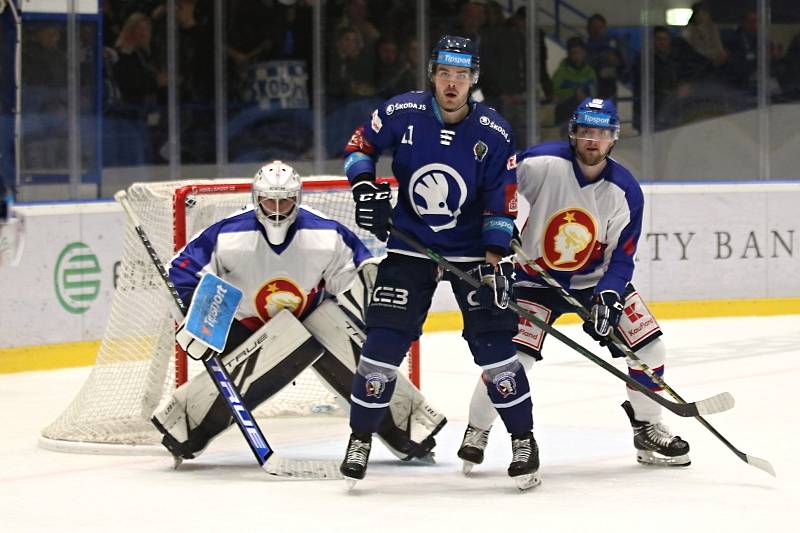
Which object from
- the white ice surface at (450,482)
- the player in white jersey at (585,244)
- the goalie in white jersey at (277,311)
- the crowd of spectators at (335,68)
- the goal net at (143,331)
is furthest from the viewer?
Answer: the crowd of spectators at (335,68)

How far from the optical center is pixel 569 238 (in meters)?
4.33

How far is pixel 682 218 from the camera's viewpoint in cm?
830

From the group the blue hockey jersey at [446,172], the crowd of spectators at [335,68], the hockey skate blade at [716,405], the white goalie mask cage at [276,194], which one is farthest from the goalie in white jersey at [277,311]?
the crowd of spectators at [335,68]

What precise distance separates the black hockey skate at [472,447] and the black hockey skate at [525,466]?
219mm

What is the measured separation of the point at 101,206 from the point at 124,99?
1.03 meters

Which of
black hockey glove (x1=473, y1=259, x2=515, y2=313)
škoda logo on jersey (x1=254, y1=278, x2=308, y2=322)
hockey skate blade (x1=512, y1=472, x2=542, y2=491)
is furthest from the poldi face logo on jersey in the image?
hockey skate blade (x1=512, y1=472, x2=542, y2=491)

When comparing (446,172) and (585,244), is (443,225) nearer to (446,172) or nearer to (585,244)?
(446,172)

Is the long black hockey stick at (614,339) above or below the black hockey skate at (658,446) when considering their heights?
above

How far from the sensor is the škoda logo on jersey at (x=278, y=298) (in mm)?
4469

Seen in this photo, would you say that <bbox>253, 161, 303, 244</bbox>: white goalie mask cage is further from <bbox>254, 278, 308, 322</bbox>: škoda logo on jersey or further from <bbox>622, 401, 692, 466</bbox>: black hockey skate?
<bbox>622, 401, 692, 466</bbox>: black hockey skate

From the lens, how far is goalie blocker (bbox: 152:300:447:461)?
14.6 feet

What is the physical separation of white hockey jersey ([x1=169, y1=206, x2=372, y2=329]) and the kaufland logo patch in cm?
69

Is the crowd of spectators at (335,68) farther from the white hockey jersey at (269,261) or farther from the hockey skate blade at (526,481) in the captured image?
the hockey skate blade at (526,481)

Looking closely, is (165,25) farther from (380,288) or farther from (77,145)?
(380,288)
